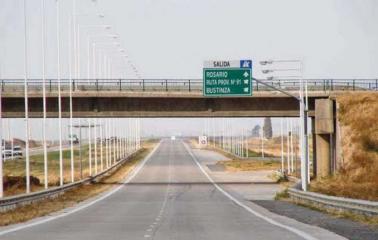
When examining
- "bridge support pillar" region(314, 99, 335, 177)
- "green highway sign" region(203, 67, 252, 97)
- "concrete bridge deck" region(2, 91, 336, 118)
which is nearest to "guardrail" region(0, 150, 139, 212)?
"concrete bridge deck" region(2, 91, 336, 118)

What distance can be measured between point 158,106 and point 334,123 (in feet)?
47.0

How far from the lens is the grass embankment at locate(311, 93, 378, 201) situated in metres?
60.5

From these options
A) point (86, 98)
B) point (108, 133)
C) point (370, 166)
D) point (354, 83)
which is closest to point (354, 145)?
point (370, 166)

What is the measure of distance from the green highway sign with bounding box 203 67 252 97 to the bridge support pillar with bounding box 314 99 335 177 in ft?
33.5

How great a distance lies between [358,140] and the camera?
6388cm

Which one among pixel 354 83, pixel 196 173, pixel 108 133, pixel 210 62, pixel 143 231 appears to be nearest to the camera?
pixel 143 231

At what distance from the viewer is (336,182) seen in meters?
59.4

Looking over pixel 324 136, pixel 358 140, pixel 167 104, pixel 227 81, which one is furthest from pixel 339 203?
pixel 167 104

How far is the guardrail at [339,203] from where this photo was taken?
2800 cm

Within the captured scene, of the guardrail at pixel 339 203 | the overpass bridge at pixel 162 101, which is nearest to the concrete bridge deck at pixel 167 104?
the overpass bridge at pixel 162 101

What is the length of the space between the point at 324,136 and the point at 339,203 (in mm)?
34700

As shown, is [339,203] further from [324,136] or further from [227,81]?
[324,136]

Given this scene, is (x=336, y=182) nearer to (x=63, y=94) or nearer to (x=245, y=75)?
(x=245, y=75)

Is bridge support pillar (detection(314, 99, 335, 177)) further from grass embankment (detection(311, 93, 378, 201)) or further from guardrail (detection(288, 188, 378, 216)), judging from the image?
guardrail (detection(288, 188, 378, 216))
